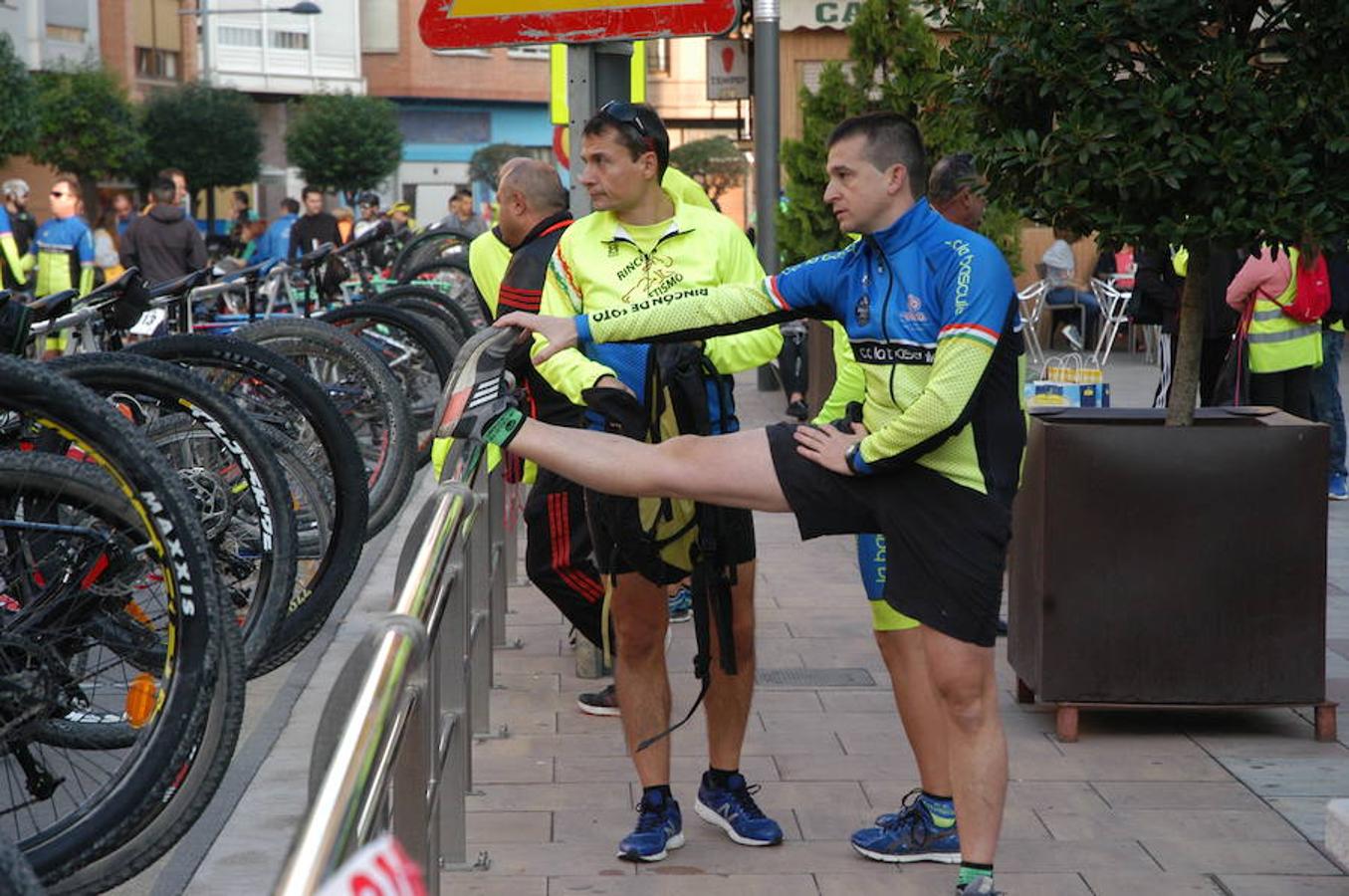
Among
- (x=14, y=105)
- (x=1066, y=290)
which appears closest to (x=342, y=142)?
(x=14, y=105)

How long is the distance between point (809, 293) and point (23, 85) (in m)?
36.2

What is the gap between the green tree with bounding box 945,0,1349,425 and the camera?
5969 mm

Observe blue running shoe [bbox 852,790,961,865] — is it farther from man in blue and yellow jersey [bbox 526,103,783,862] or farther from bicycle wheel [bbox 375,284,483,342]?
bicycle wheel [bbox 375,284,483,342]

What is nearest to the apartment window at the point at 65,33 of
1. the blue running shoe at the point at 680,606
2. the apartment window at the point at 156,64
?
the apartment window at the point at 156,64

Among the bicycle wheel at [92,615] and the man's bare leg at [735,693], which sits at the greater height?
the bicycle wheel at [92,615]

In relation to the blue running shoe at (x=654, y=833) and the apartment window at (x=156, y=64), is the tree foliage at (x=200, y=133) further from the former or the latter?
the blue running shoe at (x=654, y=833)

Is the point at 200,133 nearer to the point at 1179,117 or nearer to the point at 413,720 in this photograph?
the point at 1179,117

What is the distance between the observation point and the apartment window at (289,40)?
6456cm

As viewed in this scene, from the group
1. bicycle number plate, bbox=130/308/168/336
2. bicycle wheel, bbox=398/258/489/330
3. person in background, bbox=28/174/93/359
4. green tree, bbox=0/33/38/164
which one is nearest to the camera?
bicycle number plate, bbox=130/308/168/336

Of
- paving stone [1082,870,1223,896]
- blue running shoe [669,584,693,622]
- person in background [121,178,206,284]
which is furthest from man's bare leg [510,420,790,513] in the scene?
person in background [121,178,206,284]

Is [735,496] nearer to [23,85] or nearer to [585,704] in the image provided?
[585,704]

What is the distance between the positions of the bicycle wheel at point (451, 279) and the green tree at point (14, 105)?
2198 cm

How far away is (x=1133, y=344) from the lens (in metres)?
23.5

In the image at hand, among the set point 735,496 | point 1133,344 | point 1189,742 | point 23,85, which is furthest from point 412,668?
point 23,85
